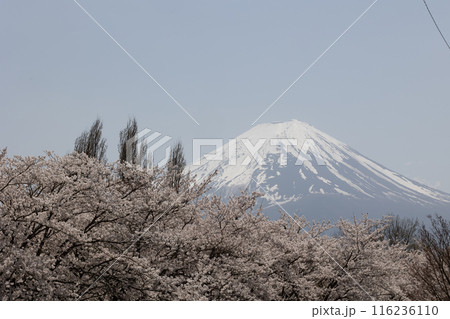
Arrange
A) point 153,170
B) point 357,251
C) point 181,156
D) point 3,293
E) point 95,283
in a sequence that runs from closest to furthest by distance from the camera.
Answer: point 3,293, point 95,283, point 153,170, point 357,251, point 181,156

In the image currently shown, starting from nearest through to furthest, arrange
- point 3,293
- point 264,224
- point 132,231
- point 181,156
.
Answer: point 3,293 → point 132,231 → point 264,224 → point 181,156

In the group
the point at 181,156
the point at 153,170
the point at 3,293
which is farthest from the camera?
the point at 181,156

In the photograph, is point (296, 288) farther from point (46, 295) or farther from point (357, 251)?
point (46, 295)

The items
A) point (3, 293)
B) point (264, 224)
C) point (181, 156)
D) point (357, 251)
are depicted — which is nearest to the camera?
point (3, 293)

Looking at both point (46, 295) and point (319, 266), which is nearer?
point (46, 295)

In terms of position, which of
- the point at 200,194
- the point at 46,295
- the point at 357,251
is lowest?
the point at 46,295

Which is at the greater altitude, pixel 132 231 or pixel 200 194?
pixel 200 194

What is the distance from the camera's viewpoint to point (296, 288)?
33.8ft

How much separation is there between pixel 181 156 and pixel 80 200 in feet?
67.7

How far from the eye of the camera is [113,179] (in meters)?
8.34

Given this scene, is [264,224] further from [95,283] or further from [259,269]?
[95,283]

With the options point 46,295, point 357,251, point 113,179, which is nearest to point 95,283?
point 46,295

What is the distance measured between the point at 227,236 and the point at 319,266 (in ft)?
9.06

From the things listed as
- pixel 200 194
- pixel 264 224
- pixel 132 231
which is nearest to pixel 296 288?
pixel 264 224
